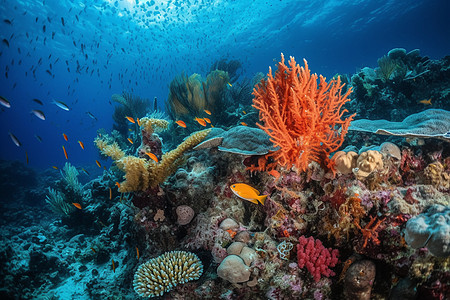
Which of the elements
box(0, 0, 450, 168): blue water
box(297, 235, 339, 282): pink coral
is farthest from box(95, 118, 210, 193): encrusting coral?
box(0, 0, 450, 168): blue water

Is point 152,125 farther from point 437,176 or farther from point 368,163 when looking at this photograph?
point 437,176

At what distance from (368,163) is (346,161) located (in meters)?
0.26

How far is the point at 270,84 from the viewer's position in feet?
9.77

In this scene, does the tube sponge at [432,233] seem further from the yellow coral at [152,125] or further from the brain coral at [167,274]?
the yellow coral at [152,125]

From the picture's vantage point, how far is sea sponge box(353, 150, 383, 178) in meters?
2.74

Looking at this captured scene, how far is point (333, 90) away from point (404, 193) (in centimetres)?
169

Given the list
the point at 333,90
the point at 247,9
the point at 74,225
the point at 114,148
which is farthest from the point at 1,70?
the point at 333,90

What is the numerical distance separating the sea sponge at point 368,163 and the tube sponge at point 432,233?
742 millimetres

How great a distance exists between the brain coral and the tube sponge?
284 cm

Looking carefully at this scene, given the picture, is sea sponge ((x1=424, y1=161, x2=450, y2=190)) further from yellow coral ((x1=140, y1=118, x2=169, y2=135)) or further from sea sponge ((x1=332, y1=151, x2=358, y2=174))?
yellow coral ((x1=140, y1=118, x2=169, y2=135))

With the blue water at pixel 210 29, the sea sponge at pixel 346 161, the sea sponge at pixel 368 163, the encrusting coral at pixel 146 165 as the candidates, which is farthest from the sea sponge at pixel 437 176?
the blue water at pixel 210 29

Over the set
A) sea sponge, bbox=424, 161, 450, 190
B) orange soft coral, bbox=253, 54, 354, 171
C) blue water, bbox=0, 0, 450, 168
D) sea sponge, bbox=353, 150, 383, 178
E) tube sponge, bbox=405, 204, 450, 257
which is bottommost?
tube sponge, bbox=405, 204, 450, 257

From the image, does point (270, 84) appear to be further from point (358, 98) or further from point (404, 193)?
point (358, 98)

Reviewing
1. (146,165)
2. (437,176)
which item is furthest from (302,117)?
(146,165)
